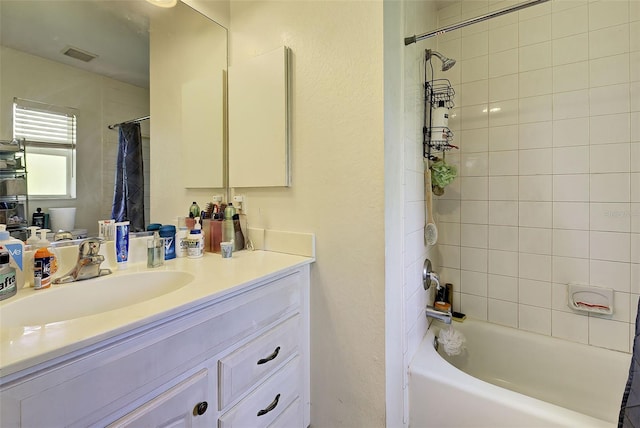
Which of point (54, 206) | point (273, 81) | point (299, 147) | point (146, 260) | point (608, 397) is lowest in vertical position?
point (608, 397)

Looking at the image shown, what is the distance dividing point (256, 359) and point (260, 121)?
0.97m

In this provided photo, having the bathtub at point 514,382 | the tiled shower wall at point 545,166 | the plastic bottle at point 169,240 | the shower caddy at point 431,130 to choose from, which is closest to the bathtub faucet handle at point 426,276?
the bathtub at point 514,382

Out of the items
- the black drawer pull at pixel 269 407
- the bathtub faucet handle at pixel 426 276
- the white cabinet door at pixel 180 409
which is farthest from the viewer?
the bathtub faucet handle at pixel 426 276

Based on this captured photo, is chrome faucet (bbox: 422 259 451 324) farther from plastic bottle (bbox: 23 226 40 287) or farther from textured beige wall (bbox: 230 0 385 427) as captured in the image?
plastic bottle (bbox: 23 226 40 287)

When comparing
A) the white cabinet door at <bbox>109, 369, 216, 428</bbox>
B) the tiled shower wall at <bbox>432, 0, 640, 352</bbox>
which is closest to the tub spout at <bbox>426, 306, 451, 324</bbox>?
the tiled shower wall at <bbox>432, 0, 640, 352</bbox>

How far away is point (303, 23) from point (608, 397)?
2310mm

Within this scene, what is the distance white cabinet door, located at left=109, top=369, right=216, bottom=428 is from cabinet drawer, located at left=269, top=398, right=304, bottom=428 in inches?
13.3

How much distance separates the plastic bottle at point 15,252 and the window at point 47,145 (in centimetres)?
17

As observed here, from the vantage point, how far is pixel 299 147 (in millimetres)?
1198

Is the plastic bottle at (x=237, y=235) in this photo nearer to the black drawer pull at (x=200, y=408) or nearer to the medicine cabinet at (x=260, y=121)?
the medicine cabinet at (x=260, y=121)

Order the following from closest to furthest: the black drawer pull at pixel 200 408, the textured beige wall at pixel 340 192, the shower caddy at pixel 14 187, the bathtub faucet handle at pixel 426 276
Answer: the black drawer pull at pixel 200 408 < the shower caddy at pixel 14 187 < the textured beige wall at pixel 340 192 < the bathtub faucet handle at pixel 426 276

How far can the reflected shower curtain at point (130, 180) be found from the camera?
108cm

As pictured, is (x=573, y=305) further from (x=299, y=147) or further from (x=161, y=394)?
(x=161, y=394)

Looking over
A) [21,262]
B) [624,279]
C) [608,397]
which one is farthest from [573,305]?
[21,262]
